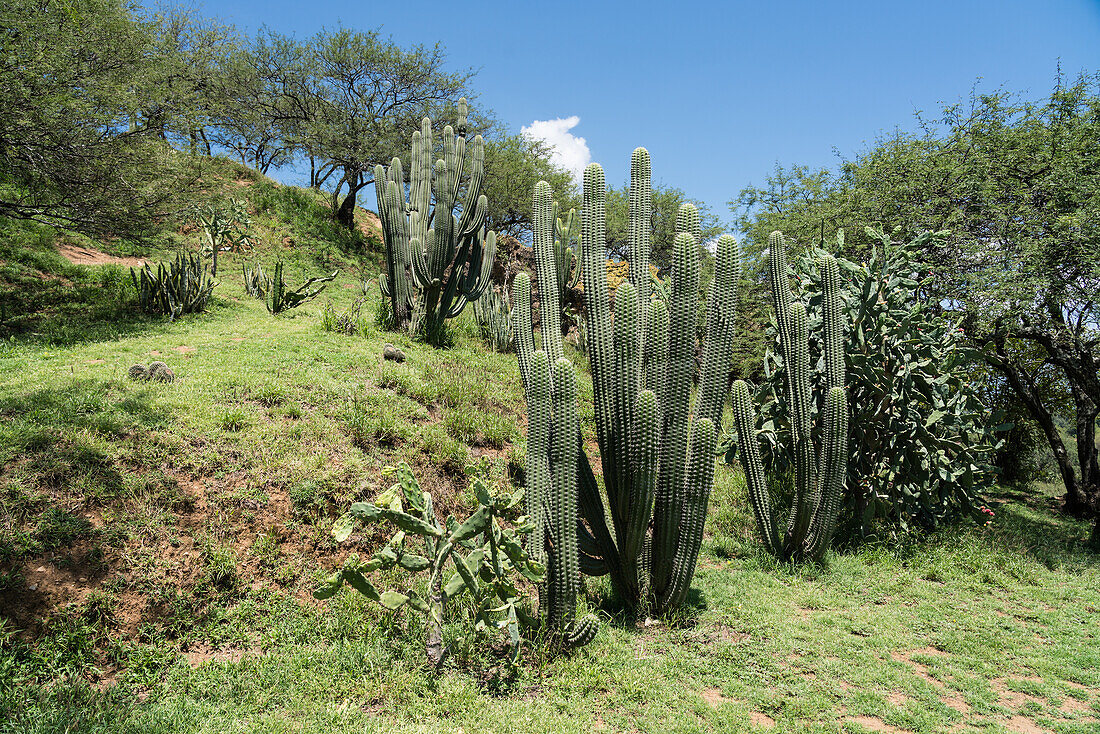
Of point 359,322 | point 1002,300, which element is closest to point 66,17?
point 359,322

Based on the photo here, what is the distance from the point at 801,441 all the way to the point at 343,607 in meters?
4.25

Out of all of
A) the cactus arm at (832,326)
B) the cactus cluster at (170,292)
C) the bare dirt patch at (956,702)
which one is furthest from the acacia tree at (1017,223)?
the cactus cluster at (170,292)

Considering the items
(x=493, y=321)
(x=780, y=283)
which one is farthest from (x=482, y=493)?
(x=493, y=321)

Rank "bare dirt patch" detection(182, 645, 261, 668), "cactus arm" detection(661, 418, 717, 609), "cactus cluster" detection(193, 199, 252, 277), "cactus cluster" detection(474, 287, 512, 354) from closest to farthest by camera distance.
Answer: "bare dirt patch" detection(182, 645, 261, 668)
"cactus arm" detection(661, 418, 717, 609)
"cactus cluster" detection(474, 287, 512, 354)
"cactus cluster" detection(193, 199, 252, 277)

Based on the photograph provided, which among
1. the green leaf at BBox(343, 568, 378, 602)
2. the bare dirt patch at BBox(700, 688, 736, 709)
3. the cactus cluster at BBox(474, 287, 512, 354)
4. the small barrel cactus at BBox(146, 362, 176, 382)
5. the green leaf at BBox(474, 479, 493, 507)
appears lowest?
the bare dirt patch at BBox(700, 688, 736, 709)

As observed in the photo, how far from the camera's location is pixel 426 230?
9992mm

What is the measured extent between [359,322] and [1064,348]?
38.6ft

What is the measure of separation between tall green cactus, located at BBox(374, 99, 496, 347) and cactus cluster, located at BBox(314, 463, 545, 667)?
6.53 meters

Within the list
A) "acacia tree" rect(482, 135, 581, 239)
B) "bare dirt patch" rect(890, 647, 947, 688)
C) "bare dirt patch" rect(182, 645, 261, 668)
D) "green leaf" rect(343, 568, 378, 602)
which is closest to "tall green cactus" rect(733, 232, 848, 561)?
"bare dirt patch" rect(890, 647, 947, 688)

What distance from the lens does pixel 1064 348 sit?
962 centimetres

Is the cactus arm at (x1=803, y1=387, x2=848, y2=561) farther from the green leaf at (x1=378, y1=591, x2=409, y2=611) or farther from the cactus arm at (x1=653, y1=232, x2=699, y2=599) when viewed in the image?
the green leaf at (x1=378, y1=591, x2=409, y2=611)

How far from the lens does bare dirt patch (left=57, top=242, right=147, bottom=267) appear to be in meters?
12.1

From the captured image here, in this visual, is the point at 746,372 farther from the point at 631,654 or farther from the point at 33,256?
the point at 33,256

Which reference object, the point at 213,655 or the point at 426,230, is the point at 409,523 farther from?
the point at 426,230
